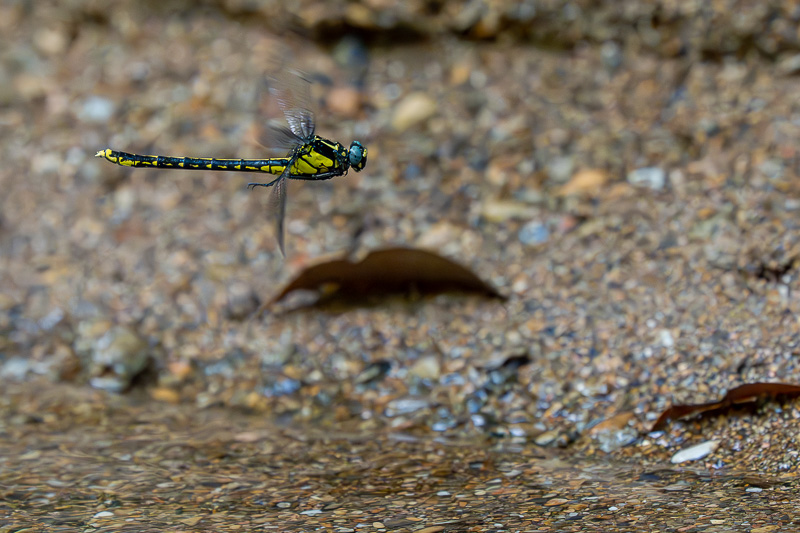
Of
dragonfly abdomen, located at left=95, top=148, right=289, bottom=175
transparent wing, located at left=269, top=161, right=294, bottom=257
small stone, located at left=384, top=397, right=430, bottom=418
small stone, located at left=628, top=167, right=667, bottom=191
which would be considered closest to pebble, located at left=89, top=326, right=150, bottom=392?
small stone, located at left=384, top=397, right=430, bottom=418

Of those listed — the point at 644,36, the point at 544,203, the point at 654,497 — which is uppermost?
the point at 644,36

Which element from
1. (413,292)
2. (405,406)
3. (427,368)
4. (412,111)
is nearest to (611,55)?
(412,111)

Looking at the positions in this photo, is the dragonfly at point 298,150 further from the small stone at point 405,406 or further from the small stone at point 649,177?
the small stone at point 649,177

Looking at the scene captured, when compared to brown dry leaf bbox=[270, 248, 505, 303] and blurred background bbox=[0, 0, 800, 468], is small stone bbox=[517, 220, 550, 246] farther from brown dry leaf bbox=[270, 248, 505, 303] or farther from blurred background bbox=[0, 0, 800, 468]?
brown dry leaf bbox=[270, 248, 505, 303]

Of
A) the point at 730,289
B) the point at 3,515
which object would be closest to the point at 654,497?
the point at 730,289

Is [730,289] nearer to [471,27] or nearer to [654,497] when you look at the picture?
[654,497]

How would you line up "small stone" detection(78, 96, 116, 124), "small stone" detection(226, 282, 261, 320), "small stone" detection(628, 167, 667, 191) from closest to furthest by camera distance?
"small stone" detection(226, 282, 261, 320)
"small stone" detection(628, 167, 667, 191)
"small stone" detection(78, 96, 116, 124)

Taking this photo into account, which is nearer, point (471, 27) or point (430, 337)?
point (430, 337)
